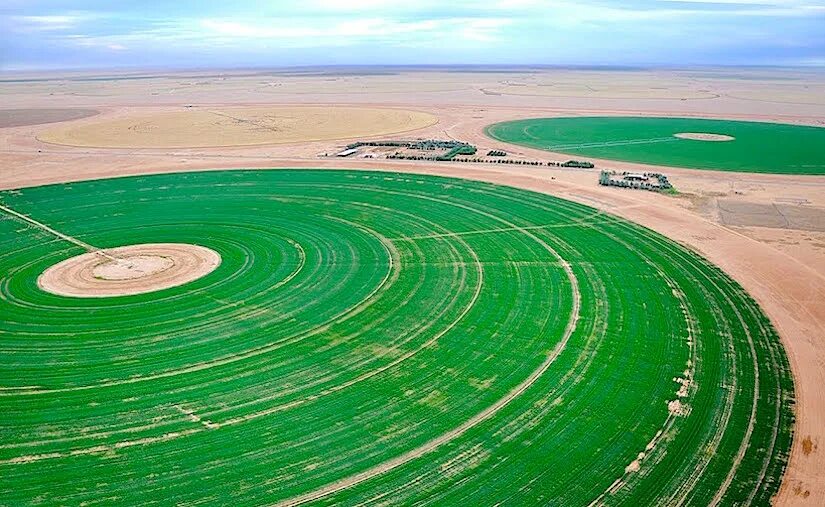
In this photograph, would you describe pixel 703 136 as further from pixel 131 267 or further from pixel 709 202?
pixel 131 267

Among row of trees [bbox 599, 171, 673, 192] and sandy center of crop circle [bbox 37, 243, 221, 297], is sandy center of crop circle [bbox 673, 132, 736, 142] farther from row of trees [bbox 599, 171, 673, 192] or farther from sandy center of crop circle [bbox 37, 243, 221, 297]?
sandy center of crop circle [bbox 37, 243, 221, 297]

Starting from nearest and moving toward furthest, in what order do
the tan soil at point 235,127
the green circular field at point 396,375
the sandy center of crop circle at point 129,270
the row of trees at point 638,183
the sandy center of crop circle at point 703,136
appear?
the green circular field at point 396,375 < the sandy center of crop circle at point 129,270 < the row of trees at point 638,183 < the tan soil at point 235,127 < the sandy center of crop circle at point 703,136

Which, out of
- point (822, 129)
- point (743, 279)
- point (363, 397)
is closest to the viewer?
point (363, 397)

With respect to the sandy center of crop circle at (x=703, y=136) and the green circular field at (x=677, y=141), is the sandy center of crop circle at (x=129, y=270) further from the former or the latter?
the sandy center of crop circle at (x=703, y=136)

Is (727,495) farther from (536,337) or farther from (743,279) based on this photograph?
(743,279)

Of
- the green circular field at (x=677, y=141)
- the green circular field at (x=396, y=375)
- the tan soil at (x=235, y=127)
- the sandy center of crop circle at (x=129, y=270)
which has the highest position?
the tan soil at (x=235, y=127)

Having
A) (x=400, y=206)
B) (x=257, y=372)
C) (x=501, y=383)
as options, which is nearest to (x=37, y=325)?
(x=257, y=372)

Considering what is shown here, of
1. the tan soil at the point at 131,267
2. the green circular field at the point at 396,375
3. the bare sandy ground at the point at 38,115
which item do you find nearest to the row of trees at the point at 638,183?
the green circular field at the point at 396,375
